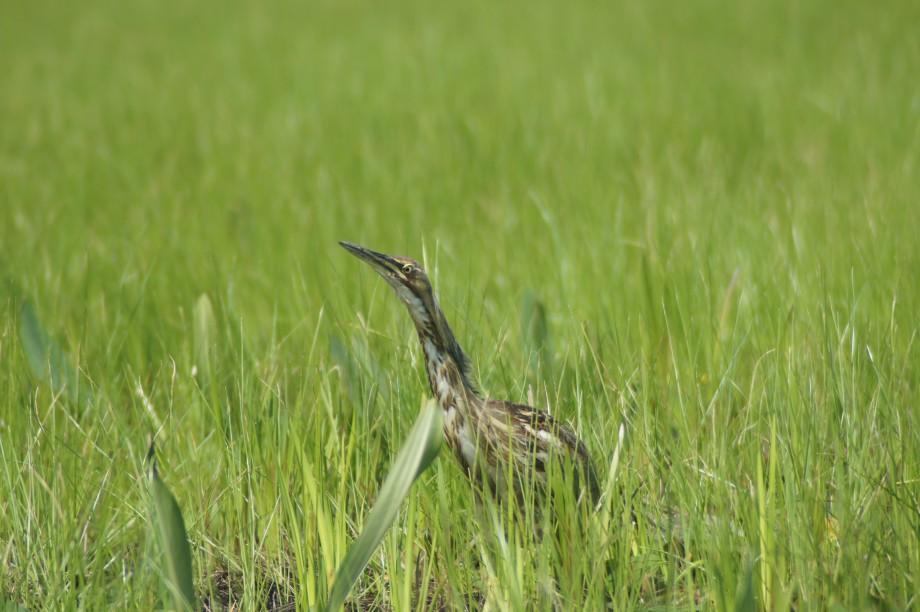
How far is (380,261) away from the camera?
8.38 feet

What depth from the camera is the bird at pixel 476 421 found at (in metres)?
2.42

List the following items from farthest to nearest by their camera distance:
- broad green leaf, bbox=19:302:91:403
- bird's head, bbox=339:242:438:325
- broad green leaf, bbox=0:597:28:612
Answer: broad green leaf, bbox=19:302:91:403
bird's head, bbox=339:242:438:325
broad green leaf, bbox=0:597:28:612

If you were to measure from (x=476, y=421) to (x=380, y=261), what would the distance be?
437 millimetres

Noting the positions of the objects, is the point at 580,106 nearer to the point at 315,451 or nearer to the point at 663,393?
the point at 663,393

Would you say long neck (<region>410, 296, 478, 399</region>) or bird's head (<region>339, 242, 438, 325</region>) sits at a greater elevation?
bird's head (<region>339, 242, 438, 325</region>)

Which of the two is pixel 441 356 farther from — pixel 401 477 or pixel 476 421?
pixel 401 477

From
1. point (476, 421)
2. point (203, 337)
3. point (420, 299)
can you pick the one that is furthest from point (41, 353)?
point (476, 421)

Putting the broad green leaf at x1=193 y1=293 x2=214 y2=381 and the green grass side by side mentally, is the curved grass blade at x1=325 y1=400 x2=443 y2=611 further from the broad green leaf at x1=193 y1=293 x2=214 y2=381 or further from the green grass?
the broad green leaf at x1=193 y1=293 x2=214 y2=381

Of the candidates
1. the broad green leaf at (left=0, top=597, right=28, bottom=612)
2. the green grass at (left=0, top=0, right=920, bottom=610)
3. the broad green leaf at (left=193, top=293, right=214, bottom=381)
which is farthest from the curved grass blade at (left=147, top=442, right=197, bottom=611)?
the broad green leaf at (left=193, top=293, right=214, bottom=381)

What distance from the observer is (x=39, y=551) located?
2.31 m

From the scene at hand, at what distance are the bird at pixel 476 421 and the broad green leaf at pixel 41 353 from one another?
40.6 inches

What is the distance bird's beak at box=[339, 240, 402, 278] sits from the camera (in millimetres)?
2523

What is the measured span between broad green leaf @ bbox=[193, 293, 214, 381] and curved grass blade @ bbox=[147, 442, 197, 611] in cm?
117

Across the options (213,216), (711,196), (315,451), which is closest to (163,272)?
(213,216)
